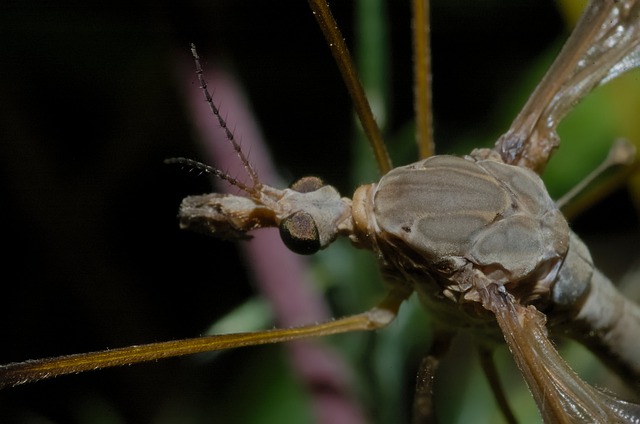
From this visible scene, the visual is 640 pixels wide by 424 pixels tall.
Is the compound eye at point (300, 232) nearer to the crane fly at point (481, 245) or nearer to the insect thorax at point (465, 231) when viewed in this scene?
the crane fly at point (481, 245)

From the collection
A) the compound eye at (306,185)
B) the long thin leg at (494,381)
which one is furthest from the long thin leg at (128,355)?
the long thin leg at (494,381)

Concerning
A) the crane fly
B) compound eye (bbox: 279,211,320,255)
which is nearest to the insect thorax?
the crane fly

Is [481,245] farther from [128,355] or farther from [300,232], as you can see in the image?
[128,355]

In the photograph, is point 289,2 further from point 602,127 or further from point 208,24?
point 602,127

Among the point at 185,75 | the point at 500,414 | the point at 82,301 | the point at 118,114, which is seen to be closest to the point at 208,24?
the point at 185,75

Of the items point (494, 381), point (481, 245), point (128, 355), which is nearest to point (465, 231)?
point (481, 245)

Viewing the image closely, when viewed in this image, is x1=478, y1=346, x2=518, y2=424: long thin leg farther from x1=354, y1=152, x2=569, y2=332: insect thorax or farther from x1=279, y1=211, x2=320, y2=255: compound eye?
x1=279, y1=211, x2=320, y2=255: compound eye

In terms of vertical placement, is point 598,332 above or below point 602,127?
below
